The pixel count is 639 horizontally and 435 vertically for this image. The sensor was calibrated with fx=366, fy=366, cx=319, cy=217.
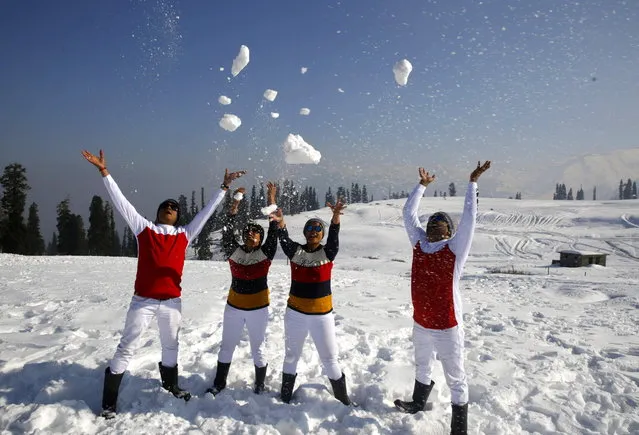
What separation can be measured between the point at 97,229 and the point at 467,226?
55598mm

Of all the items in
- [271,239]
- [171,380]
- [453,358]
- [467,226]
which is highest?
[467,226]

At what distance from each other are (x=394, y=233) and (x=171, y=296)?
6115cm

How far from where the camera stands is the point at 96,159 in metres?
4.48

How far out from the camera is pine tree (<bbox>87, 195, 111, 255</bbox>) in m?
49.2

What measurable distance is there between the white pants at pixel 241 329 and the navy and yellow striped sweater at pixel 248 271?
0.27 ft

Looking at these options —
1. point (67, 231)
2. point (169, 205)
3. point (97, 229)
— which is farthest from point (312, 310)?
point (67, 231)

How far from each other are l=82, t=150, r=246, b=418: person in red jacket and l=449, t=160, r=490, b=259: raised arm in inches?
127

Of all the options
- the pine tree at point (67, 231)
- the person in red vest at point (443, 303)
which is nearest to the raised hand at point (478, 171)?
the person in red vest at point (443, 303)

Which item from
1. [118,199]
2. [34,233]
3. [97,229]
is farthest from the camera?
[34,233]

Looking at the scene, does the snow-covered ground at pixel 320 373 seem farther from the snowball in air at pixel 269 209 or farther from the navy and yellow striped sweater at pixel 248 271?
the snowball in air at pixel 269 209

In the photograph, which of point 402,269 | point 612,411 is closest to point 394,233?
point 402,269

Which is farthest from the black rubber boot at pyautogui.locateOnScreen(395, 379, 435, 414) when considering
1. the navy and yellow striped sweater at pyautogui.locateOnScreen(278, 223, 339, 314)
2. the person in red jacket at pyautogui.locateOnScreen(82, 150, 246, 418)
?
the person in red jacket at pyautogui.locateOnScreen(82, 150, 246, 418)

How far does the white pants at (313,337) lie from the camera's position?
4.57 metres

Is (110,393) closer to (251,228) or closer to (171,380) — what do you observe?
(171,380)
